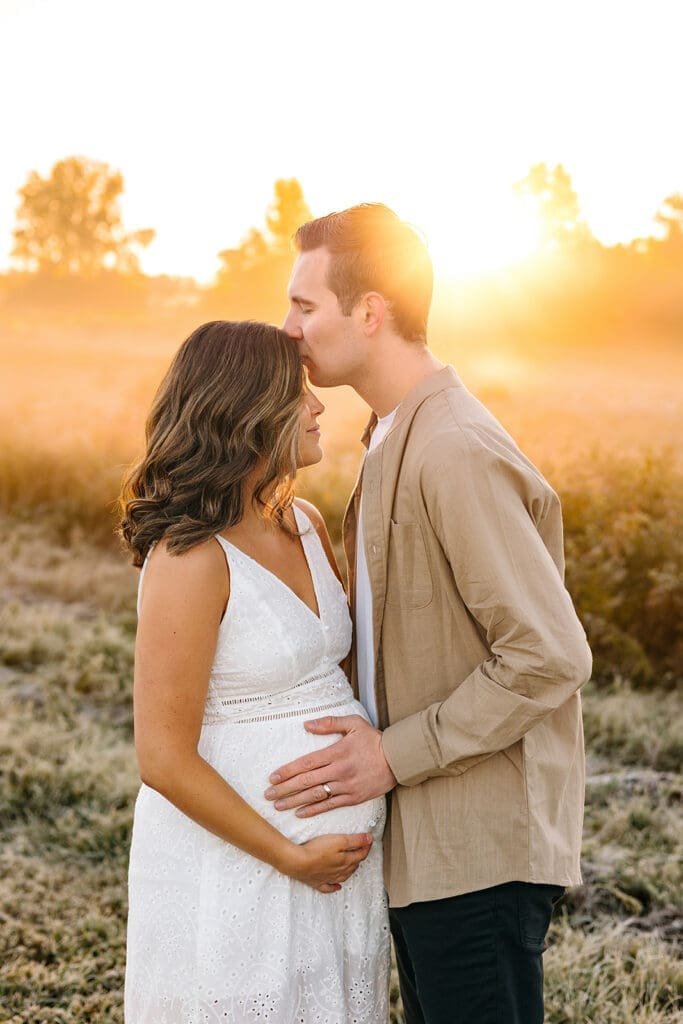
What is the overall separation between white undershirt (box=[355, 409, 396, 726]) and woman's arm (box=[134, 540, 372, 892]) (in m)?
0.43

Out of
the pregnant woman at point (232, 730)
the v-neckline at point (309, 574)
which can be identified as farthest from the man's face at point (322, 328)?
the v-neckline at point (309, 574)

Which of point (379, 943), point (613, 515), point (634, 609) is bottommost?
point (634, 609)

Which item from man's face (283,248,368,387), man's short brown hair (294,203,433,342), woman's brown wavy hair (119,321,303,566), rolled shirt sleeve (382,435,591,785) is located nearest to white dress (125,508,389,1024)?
woman's brown wavy hair (119,321,303,566)

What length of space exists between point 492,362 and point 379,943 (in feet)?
33.4

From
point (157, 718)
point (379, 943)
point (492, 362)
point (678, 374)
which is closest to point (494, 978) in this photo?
point (379, 943)

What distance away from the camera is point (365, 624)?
2453 mm

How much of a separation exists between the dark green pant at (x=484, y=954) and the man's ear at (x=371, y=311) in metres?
Result: 1.35

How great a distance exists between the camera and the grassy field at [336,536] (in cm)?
370

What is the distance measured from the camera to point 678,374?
9789 mm

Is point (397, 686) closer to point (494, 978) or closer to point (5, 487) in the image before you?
point (494, 978)

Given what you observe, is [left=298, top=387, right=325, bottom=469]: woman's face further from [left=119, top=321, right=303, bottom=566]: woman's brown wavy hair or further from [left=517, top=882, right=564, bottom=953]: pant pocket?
[left=517, top=882, right=564, bottom=953]: pant pocket

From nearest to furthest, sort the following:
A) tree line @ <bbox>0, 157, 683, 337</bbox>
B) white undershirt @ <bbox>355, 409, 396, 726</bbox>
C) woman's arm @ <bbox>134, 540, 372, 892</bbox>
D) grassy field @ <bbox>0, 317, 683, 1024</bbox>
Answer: woman's arm @ <bbox>134, 540, 372, 892</bbox>, white undershirt @ <bbox>355, 409, 396, 726</bbox>, grassy field @ <bbox>0, 317, 683, 1024</bbox>, tree line @ <bbox>0, 157, 683, 337</bbox>

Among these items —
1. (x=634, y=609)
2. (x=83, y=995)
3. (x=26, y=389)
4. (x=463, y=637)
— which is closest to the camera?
(x=463, y=637)

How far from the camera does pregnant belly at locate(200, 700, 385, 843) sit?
216 cm
